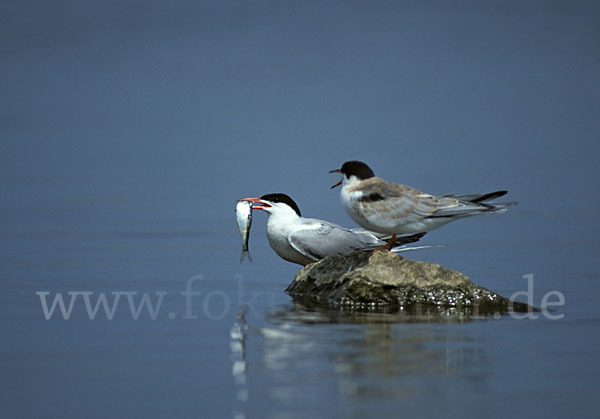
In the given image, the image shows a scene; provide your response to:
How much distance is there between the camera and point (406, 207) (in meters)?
8.77

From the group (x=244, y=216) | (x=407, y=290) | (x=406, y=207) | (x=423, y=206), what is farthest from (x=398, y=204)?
(x=244, y=216)

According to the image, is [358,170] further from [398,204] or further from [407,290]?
[407,290]

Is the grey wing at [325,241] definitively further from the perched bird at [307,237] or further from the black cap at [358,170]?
the black cap at [358,170]

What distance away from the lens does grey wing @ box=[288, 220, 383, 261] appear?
1020cm

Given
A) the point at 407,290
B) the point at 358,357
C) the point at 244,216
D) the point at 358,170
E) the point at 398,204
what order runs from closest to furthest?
the point at 358,357, the point at 398,204, the point at 407,290, the point at 358,170, the point at 244,216

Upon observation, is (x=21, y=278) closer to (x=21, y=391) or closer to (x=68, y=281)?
(x=68, y=281)

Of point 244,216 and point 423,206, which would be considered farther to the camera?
point 244,216

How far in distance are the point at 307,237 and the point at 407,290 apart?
5.21ft

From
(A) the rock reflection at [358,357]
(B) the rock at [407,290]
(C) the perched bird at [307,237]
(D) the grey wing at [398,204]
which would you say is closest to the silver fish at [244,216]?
(C) the perched bird at [307,237]

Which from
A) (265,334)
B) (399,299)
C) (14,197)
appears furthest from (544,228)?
(14,197)

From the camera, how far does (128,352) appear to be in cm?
704

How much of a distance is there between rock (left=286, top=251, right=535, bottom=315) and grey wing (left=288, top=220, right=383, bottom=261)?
0.89 metres

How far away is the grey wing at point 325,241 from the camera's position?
1020 cm

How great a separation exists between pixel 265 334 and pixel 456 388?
80.5 inches
